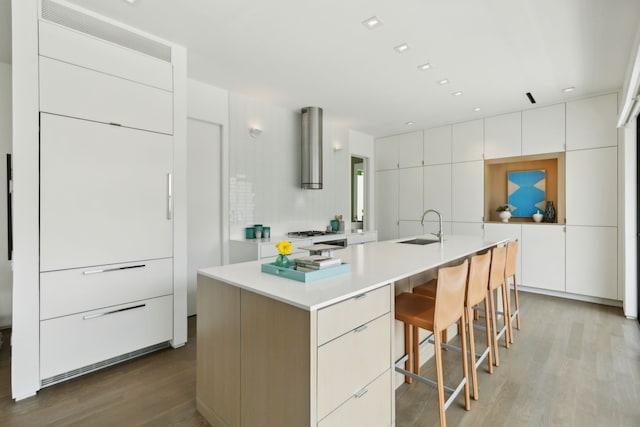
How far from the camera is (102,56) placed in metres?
2.34

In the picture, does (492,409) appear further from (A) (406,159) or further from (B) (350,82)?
(A) (406,159)

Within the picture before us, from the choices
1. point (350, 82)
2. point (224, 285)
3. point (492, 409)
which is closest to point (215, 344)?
point (224, 285)

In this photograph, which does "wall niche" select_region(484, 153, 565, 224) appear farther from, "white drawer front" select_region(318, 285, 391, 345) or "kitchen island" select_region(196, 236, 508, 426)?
"white drawer front" select_region(318, 285, 391, 345)

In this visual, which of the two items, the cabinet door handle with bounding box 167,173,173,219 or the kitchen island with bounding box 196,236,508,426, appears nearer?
the kitchen island with bounding box 196,236,508,426

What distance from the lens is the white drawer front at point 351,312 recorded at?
1.24m

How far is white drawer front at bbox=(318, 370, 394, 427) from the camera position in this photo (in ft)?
4.30

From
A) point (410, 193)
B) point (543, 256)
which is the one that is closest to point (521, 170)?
point (543, 256)

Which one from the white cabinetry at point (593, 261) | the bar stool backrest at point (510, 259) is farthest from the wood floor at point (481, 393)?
the white cabinetry at point (593, 261)

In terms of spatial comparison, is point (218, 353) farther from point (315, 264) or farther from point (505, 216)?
point (505, 216)

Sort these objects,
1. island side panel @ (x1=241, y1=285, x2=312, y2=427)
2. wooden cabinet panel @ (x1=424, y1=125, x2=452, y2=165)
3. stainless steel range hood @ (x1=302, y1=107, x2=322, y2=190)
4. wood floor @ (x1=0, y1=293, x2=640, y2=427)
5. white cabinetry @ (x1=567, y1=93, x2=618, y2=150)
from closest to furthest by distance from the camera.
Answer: island side panel @ (x1=241, y1=285, x2=312, y2=427), wood floor @ (x1=0, y1=293, x2=640, y2=427), white cabinetry @ (x1=567, y1=93, x2=618, y2=150), stainless steel range hood @ (x1=302, y1=107, x2=322, y2=190), wooden cabinet panel @ (x1=424, y1=125, x2=452, y2=165)

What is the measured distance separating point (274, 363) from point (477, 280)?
60.0 inches

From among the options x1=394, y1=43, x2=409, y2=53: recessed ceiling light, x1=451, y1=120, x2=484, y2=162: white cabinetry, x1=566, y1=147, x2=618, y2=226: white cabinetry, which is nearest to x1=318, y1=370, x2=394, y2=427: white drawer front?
x1=394, y1=43, x2=409, y2=53: recessed ceiling light

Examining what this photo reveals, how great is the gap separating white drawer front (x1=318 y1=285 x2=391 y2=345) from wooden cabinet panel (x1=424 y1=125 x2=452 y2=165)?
4.47 meters

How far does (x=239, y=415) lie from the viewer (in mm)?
1549
